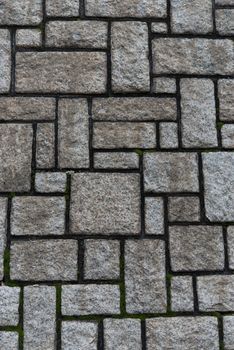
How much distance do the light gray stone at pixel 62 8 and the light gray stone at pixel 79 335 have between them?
67.9 inches

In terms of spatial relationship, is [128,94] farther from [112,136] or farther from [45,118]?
[45,118]

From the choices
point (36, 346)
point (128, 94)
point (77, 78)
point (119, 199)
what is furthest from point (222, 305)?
point (77, 78)

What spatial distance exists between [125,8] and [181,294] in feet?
5.42

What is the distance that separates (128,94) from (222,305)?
1.25 meters

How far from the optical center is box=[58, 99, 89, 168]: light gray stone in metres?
3.31

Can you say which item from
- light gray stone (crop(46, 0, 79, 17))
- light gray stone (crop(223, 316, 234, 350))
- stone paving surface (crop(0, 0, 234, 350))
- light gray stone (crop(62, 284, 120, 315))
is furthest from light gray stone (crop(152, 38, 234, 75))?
light gray stone (crop(223, 316, 234, 350))

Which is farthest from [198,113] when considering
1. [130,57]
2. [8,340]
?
[8,340]

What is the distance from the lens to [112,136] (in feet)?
11.0

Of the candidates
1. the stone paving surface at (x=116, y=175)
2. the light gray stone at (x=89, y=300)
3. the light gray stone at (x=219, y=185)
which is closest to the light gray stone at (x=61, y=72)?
the stone paving surface at (x=116, y=175)

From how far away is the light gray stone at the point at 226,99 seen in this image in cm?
344

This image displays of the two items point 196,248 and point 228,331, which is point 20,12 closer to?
point 196,248

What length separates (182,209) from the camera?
10.8ft

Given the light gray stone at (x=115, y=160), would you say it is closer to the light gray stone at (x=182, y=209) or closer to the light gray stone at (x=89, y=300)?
the light gray stone at (x=182, y=209)

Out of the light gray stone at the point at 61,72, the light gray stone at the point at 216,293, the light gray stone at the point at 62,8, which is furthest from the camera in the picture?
the light gray stone at the point at 62,8
